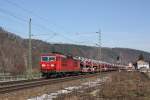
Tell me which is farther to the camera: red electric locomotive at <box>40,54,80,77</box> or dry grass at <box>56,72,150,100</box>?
red electric locomotive at <box>40,54,80,77</box>

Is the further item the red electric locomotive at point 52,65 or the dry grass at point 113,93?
the red electric locomotive at point 52,65

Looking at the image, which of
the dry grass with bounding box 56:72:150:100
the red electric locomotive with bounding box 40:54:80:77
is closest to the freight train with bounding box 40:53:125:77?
the red electric locomotive with bounding box 40:54:80:77

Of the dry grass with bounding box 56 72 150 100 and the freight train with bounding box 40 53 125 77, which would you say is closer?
the dry grass with bounding box 56 72 150 100

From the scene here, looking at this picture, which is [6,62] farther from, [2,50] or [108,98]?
[108,98]

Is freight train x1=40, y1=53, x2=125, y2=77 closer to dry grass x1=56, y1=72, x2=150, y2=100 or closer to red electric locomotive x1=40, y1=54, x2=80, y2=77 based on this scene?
red electric locomotive x1=40, y1=54, x2=80, y2=77

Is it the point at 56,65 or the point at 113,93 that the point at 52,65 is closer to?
the point at 56,65

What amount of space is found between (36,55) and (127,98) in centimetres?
9382

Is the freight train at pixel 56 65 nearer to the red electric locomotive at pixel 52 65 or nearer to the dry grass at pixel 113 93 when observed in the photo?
the red electric locomotive at pixel 52 65

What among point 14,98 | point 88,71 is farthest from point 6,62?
point 14,98

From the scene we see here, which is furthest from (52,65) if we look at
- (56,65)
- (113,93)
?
(113,93)

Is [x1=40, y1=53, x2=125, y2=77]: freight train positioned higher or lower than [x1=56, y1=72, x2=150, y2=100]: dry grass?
higher

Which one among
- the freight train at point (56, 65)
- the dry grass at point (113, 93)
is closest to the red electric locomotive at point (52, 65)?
the freight train at point (56, 65)

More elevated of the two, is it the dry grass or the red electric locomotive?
the red electric locomotive

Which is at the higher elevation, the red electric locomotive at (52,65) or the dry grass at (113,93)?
the red electric locomotive at (52,65)
